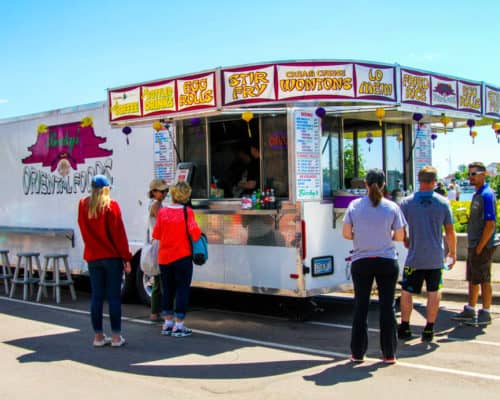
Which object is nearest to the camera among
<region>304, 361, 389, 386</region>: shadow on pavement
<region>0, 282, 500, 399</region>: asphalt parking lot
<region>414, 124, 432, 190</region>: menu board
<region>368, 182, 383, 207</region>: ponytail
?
<region>0, 282, 500, 399</region>: asphalt parking lot

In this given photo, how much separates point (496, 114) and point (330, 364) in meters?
5.12

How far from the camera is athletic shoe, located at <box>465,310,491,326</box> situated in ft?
24.2

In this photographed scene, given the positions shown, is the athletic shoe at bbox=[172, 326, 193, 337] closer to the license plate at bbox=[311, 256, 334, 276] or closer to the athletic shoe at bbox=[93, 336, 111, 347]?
the athletic shoe at bbox=[93, 336, 111, 347]

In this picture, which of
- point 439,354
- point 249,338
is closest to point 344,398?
point 439,354

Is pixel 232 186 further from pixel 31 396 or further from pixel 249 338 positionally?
pixel 31 396

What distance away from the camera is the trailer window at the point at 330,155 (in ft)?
26.6

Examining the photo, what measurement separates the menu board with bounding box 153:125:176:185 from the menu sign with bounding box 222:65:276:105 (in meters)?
1.76

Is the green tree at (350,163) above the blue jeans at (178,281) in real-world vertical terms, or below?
above

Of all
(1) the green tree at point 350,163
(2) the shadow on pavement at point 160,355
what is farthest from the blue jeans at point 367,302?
(1) the green tree at point 350,163

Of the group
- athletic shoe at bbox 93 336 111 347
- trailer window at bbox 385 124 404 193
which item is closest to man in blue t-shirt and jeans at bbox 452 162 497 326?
trailer window at bbox 385 124 404 193

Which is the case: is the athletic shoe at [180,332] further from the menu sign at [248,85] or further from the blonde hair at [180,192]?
the menu sign at [248,85]

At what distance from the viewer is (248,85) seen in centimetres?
722

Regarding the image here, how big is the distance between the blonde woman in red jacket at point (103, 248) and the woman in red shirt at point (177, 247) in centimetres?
53

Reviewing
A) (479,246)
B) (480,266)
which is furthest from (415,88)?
(480,266)
